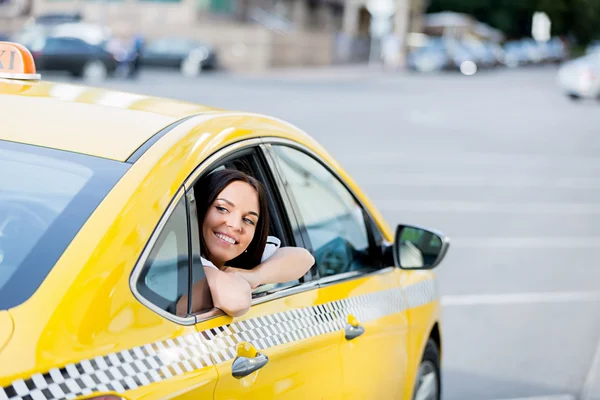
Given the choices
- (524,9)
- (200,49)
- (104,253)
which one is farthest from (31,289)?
(524,9)

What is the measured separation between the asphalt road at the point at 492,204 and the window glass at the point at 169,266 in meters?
3.58

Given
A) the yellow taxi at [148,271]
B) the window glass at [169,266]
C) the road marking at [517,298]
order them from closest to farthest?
the yellow taxi at [148,271] < the window glass at [169,266] < the road marking at [517,298]

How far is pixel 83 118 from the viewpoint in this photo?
3049 millimetres

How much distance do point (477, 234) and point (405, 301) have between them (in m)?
7.49

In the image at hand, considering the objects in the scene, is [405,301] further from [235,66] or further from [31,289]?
[235,66]

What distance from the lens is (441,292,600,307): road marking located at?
8.51 meters

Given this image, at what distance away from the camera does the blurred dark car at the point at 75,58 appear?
Answer: 34.6 meters

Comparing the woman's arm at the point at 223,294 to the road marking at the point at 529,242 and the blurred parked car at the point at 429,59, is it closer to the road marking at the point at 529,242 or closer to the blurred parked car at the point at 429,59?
the road marking at the point at 529,242

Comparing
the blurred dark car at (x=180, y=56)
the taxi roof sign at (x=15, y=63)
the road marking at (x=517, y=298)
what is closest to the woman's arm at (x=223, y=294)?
the taxi roof sign at (x=15, y=63)

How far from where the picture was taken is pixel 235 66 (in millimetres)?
50562

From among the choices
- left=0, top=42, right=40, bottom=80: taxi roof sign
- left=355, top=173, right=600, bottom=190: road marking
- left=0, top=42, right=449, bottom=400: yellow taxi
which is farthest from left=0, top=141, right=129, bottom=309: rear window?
left=355, top=173, right=600, bottom=190: road marking

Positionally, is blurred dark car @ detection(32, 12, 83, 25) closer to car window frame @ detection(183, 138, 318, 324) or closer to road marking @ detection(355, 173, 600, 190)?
road marking @ detection(355, 173, 600, 190)

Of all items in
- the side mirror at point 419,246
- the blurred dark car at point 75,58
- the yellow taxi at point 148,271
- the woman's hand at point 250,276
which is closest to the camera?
the yellow taxi at point 148,271

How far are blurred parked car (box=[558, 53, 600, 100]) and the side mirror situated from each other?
106ft
